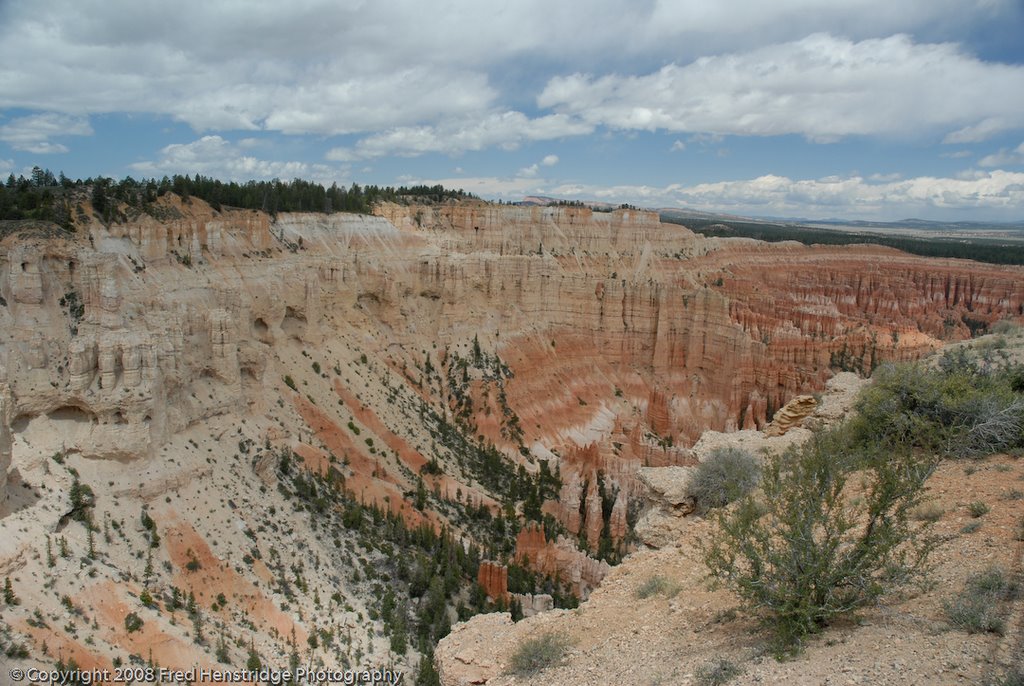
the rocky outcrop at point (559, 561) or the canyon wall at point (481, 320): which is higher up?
the canyon wall at point (481, 320)

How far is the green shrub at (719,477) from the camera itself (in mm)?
14617

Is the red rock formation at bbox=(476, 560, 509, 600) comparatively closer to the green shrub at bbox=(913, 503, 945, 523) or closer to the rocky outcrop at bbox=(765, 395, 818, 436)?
the rocky outcrop at bbox=(765, 395, 818, 436)

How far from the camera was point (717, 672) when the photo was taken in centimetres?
799

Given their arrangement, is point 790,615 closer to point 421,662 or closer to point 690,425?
point 421,662

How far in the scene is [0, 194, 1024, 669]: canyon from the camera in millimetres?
19750

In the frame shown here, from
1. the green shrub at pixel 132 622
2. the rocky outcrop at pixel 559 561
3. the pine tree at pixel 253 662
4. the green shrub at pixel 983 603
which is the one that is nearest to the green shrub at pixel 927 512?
the green shrub at pixel 983 603

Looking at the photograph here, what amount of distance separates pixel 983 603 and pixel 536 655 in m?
5.99

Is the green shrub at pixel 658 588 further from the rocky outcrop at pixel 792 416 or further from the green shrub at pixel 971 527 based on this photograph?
the rocky outcrop at pixel 792 416

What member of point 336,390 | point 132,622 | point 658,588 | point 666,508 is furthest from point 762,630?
point 336,390

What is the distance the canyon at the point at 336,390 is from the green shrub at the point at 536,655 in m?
5.91

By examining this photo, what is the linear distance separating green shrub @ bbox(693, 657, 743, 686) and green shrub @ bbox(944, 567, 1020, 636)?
2.45 m

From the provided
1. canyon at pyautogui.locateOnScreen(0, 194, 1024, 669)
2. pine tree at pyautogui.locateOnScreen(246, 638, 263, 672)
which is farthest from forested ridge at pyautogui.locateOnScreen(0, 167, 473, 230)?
pine tree at pyautogui.locateOnScreen(246, 638, 263, 672)

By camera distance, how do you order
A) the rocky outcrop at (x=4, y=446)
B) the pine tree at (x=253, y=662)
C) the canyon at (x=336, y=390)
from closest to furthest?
the pine tree at (x=253, y=662), the rocky outcrop at (x=4, y=446), the canyon at (x=336, y=390)

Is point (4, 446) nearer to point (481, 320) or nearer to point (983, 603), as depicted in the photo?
point (983, 603)
